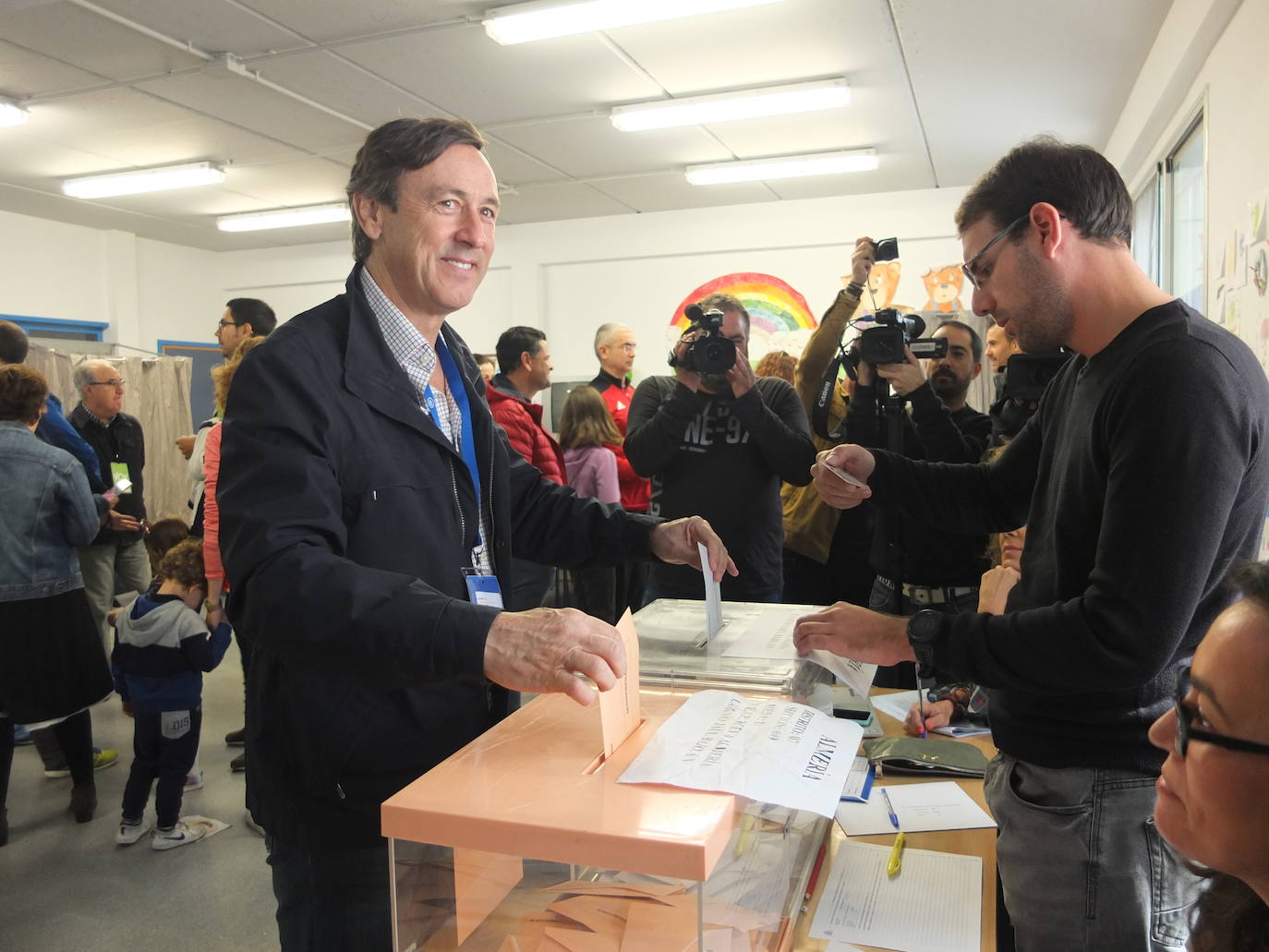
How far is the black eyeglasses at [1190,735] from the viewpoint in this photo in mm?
728

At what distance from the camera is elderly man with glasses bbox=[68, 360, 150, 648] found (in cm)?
429

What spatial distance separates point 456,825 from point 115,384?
16.2ft

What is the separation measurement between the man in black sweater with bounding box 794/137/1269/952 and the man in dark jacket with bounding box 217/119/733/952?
474mm

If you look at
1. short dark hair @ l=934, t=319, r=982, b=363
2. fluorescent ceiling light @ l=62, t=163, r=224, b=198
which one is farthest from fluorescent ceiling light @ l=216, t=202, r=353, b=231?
short dark hair @ l=934, t=319, r=982, b=363

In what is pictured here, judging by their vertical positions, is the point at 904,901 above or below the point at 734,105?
below

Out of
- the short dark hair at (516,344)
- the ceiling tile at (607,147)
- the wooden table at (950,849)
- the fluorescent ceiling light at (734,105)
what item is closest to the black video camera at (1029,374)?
the wooden table at (950,849)

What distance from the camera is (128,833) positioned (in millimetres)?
3074

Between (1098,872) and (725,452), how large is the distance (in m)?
1.96

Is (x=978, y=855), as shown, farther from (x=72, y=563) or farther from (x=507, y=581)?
(x=72, y=563)

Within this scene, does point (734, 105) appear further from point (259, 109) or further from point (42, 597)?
point (42, 597)

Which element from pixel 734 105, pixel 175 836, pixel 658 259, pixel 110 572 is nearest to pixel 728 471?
pixel 175 836

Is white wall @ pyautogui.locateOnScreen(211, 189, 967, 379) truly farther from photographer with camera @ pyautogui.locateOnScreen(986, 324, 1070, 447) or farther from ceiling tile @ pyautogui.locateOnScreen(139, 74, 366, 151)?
photographer with camera @ pyautogui.locateOnScreen(986, 324, 1070, 447)

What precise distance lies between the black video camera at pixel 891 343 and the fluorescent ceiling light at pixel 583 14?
1906mm

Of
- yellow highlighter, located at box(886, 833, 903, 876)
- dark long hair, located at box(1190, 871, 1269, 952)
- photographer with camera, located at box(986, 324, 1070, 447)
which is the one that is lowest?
yellow highlighter, located at box(886, 833, 903, 876)
